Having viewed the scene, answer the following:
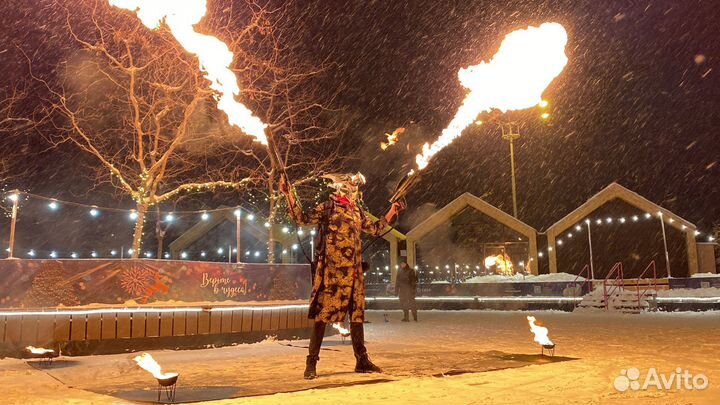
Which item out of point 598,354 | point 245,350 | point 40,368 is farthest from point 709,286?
point 40,368

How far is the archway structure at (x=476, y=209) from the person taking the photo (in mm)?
34188

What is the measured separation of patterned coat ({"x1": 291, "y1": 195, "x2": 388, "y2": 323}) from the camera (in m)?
7.39

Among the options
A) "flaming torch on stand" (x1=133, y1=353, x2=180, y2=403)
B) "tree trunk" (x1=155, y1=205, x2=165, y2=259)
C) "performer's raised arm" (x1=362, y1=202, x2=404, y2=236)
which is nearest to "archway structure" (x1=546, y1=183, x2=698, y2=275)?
"tree trunk" (x1=155, y1=205, x2=165, y2=259)

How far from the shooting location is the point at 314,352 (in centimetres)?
720

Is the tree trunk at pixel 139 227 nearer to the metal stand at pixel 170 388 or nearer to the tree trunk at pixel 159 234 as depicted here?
the metal stand at pixel 170 388

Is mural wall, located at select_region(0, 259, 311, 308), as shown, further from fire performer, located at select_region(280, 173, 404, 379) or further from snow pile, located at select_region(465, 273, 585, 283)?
snow pile, located at select_region(465, 273, 585, 283)

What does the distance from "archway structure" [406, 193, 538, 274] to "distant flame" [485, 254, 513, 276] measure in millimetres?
1571

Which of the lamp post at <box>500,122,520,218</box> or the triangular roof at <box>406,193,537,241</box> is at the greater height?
the lamp post at <box>500,122,520,218</box>

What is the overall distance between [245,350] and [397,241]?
1095 inches

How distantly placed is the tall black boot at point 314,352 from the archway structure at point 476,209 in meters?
28.6

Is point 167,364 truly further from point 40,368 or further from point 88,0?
point 88,0

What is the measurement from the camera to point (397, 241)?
126 feet

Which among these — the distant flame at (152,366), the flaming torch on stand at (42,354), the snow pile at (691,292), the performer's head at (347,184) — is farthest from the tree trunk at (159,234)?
the distant flame at (152,366)

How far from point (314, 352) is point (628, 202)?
95.7 ft
